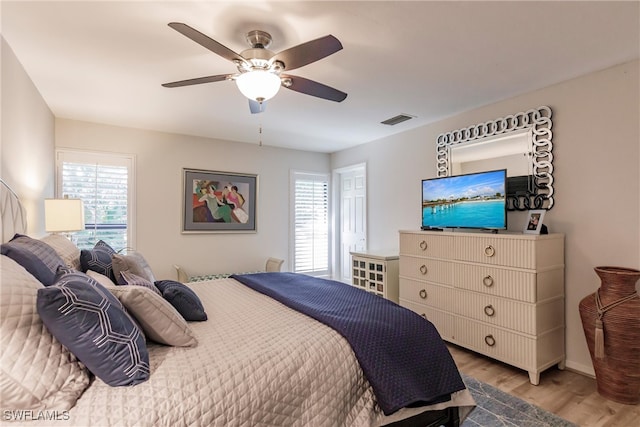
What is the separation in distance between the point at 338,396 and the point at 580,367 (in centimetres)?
246

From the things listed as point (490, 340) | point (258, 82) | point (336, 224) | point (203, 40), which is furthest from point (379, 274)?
point (203, 40)

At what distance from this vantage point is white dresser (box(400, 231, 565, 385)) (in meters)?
2.46

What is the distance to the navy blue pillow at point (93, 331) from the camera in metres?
1.03

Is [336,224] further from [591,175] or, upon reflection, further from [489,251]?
[591,175]

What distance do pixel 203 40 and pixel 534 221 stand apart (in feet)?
9.31

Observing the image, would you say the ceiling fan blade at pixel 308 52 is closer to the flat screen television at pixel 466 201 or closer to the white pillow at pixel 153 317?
the white pillow at pixel 153 317

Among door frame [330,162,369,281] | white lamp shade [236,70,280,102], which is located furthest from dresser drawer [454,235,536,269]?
door frame [330,162,369,281]

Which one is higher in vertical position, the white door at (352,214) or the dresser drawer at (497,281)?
the white door at (352,214)

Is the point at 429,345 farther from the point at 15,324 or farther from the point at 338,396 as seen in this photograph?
the point at 15,324

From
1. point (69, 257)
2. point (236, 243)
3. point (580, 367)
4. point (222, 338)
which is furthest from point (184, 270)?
point (580, 367)

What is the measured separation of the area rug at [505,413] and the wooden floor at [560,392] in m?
0.09

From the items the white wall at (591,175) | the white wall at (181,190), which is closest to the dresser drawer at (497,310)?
Answer: the white wall at (591,175)

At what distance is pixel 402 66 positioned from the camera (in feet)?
7.95

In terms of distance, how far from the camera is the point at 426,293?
3250 millimetres
